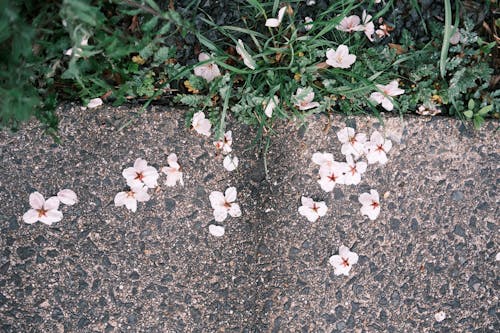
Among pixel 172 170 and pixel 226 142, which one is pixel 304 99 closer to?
pixel 226 142

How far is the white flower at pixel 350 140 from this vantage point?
2.05m

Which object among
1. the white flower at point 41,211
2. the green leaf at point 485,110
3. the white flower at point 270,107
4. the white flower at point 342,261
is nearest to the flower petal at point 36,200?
the white flower at point 41,211

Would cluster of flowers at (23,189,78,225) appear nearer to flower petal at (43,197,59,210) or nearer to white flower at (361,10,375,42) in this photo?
flower petal at (43,197,59,210)

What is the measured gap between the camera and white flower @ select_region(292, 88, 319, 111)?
1902 millimetres

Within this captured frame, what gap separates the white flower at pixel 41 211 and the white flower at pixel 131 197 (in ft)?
0.76

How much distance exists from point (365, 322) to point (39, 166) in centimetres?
141

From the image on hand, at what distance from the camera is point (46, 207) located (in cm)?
194

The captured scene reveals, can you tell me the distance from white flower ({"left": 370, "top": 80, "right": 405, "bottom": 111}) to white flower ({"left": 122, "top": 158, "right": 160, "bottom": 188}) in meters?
0.90

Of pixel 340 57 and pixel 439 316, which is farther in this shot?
pixel 439 316

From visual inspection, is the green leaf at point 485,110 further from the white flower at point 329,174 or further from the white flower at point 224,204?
the white flower at point 224,204

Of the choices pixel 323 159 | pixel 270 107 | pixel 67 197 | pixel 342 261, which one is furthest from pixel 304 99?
pixel 67 197

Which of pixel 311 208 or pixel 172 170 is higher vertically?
pixel 172 170

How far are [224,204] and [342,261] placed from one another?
521 millimetres

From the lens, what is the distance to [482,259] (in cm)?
214
